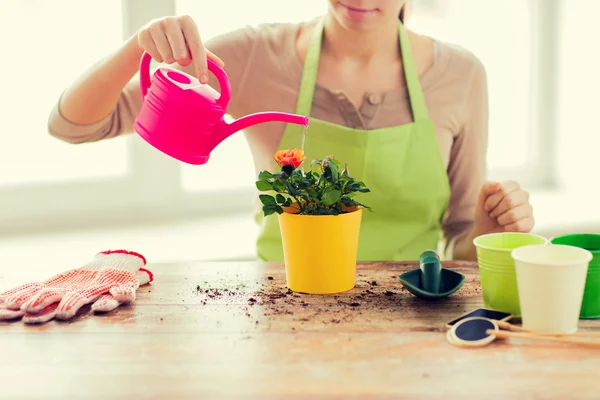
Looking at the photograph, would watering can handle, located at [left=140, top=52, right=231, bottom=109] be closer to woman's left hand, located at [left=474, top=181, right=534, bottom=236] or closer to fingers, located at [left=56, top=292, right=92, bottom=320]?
fingers, located at [left=56, top=292, right=92, bottom=320]

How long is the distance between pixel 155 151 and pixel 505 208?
1.23 meters

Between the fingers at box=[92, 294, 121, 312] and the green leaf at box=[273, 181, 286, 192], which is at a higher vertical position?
the green leaf at box=[273, 181, 286, 192]

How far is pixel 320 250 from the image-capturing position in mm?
1196

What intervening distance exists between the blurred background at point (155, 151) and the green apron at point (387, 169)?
1.51ft

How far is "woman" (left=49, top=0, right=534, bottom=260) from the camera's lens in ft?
5.30

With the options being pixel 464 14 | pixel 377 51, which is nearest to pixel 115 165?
pixel 377 51

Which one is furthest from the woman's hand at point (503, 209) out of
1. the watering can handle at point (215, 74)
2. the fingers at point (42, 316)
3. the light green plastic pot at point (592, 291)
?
the fingers at point (42, 316)

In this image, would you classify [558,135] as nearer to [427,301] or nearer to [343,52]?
[343,52]

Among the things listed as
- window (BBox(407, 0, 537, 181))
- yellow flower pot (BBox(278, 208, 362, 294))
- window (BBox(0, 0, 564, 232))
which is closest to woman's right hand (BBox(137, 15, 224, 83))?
yellow flower pot (BBox(278, 208, 362, 294))

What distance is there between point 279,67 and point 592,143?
147 centimetres

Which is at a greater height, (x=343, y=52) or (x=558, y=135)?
(x=343, y=52)

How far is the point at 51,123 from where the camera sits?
4.96 feet

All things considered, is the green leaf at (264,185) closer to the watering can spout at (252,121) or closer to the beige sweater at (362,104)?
the watering can spout at (252,121)

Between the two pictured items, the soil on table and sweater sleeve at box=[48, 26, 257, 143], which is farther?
sweater sleeve at box=[48, 26, 257, 143]
